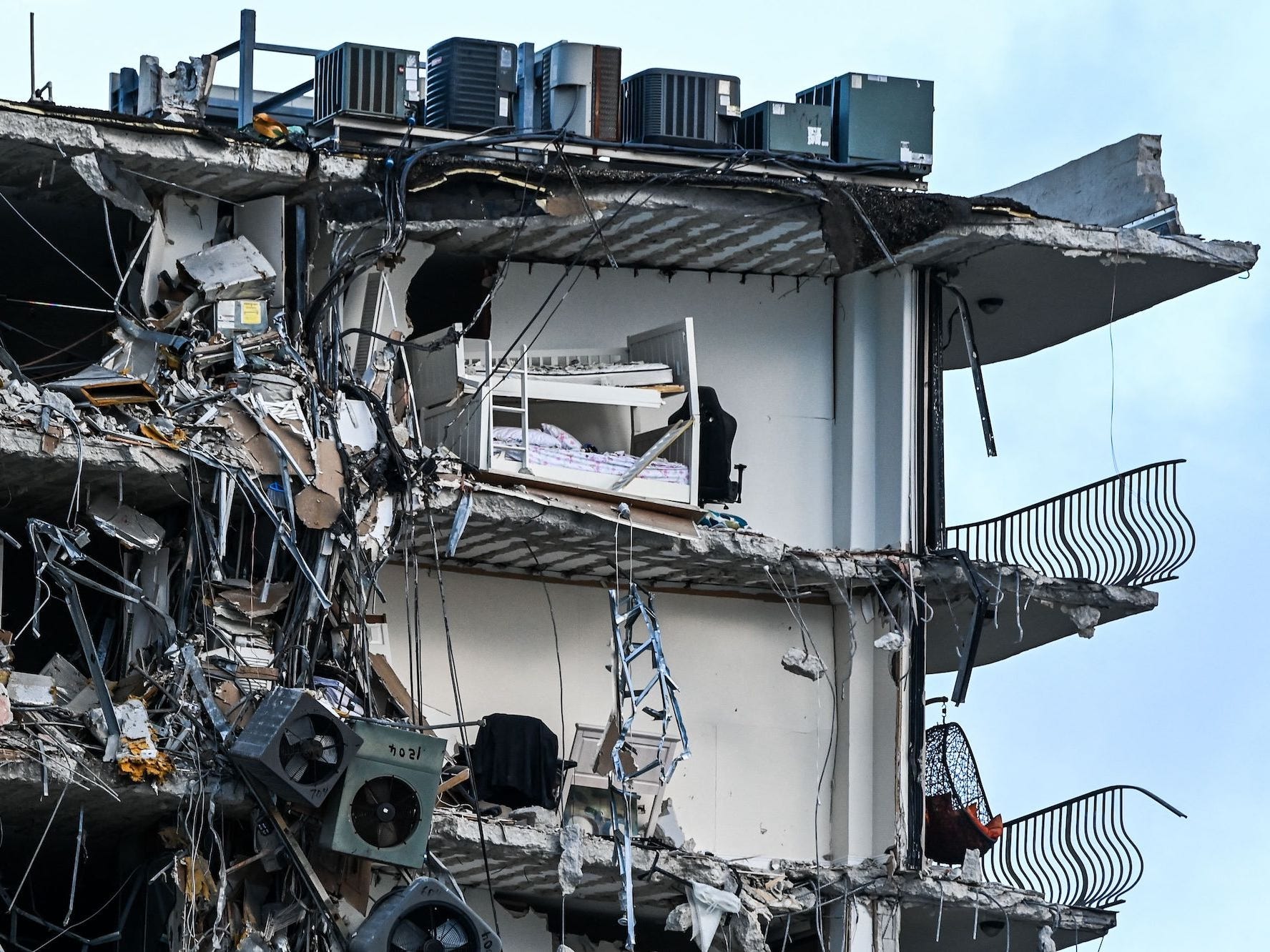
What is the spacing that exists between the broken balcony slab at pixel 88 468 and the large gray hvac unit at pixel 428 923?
333 cm

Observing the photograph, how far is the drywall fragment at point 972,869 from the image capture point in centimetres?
2147

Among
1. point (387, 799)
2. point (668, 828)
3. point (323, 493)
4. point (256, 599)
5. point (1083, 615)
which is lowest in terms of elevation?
point (668, 828)

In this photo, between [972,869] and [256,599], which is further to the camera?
[972,869]

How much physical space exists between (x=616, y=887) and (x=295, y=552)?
149 inches

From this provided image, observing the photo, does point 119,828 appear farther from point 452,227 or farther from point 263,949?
point 452,227

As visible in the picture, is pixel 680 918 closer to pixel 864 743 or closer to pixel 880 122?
pixel 864 743

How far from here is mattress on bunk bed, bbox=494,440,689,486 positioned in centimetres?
2083

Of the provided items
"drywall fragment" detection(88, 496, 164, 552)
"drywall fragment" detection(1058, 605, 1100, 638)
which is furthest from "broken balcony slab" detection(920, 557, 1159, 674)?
"drywall fragment" detection(88, 496, 164, 552)

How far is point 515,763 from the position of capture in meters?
20.4

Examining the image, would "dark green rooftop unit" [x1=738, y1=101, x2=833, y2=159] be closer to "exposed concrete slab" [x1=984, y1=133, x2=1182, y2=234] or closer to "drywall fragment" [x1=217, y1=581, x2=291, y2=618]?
"exposed concrete slab" [x1=984, y1=133, x2=1182, y2=234]

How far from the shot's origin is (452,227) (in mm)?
20969

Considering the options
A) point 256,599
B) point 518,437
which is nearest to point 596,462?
point 518,437

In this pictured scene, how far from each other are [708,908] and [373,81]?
23.0ft

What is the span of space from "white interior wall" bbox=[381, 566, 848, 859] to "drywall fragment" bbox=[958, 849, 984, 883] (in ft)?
3.67
